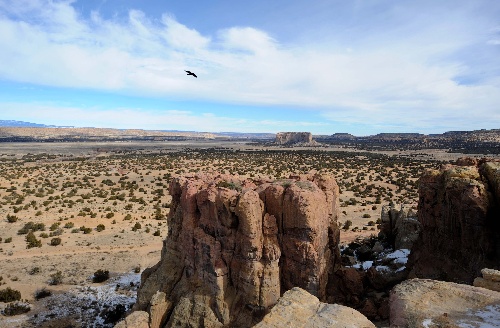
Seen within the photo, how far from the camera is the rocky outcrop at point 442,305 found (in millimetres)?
9445

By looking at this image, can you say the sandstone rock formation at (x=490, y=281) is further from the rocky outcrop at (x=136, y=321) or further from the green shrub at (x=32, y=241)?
the green shrub at (x=32, y=241)

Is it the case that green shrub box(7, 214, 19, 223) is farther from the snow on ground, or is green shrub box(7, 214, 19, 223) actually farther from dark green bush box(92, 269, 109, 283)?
the snow on ground

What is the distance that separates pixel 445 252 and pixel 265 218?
9168mm

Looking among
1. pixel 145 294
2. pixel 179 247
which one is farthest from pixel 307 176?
pixel 145 294

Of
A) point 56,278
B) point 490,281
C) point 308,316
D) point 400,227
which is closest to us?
point 308,316

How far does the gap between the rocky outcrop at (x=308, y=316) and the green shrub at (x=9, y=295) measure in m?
17.8

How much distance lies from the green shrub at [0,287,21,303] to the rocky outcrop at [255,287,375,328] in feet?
58.3

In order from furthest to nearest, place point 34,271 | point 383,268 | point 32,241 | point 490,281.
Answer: point 32,241 → point 34,271 → point 383,268 → point 490,281

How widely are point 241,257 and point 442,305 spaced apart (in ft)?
22.5

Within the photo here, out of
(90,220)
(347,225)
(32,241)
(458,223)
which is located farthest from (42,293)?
(347,225)

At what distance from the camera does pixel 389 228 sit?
25.3 meters

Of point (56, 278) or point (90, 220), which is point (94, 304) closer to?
point (56, 278)

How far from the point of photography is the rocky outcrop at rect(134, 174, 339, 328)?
13094 millimetres

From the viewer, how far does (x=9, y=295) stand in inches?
792
